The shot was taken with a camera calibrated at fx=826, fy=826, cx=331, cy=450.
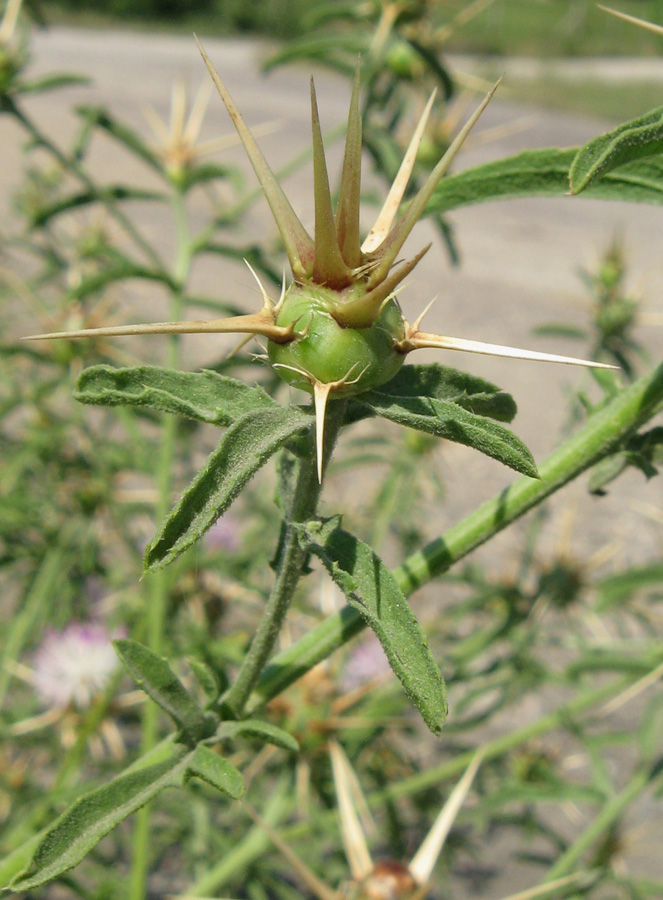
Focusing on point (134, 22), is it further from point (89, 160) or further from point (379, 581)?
point (379, 581)

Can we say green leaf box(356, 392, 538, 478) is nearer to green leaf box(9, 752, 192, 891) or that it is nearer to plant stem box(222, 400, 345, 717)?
plant stem box(222, 400, 345, 717)

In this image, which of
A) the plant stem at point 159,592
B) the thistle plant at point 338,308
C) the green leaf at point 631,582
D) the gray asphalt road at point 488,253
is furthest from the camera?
the gray asphalt road at point 488,253

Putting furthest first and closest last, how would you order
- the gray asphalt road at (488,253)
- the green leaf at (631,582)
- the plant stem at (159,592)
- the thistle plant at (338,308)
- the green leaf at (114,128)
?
1. the gray asphalt road at (488,253)
2. the green leaf at (114,128)
3. the green leaf at (631,582)
4. the plant stem at (159,592)
5. the thistle plant at (338,308)

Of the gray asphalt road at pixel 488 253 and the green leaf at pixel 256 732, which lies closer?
the green leaf at pixel 256 732

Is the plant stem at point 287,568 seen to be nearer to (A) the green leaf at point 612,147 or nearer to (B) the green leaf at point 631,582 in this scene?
(A) the green leaf at point 612,147

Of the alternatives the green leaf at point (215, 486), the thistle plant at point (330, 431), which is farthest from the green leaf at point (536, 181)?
the green leaf at point (215, 486)

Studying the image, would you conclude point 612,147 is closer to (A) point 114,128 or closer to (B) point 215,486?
(B) point 215,486
